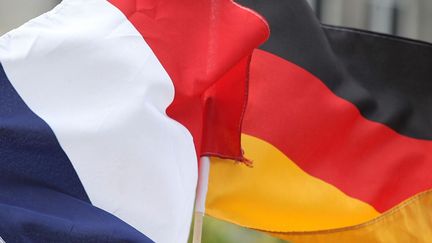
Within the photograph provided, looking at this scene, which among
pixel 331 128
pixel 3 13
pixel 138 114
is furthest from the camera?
pixel 3 13

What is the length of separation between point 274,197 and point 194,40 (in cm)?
44

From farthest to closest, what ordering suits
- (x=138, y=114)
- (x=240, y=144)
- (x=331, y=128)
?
1. (x=331, y=128)
2. (x=240, y=144)
3. (x=138, y=114)

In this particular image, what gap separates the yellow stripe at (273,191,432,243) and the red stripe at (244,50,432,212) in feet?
0.29

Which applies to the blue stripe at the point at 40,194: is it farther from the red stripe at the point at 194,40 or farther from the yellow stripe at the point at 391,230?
the yellow stripe at the point at 391,230

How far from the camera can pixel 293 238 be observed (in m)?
2.61

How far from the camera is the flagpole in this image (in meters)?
2.44

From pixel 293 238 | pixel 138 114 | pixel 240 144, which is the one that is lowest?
pixel 293 238

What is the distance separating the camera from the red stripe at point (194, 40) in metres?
2.40

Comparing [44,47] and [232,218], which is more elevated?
[44,47]

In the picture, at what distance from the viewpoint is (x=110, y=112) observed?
2.29m

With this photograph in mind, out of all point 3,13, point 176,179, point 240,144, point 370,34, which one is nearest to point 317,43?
point 370,34

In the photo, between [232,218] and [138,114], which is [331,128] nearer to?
[232,218]

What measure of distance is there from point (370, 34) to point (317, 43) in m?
0.17

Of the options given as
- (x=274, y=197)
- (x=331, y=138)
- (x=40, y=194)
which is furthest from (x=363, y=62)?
(x=40, y=194)
